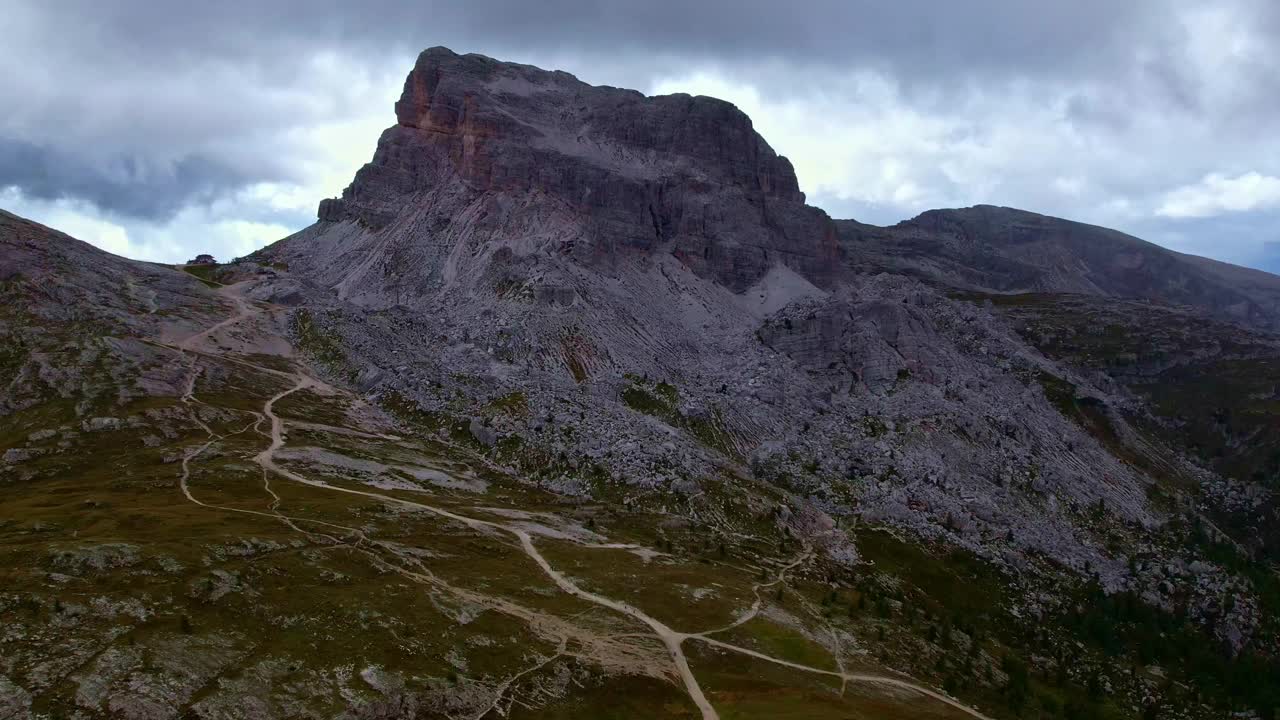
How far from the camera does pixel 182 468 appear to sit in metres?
116

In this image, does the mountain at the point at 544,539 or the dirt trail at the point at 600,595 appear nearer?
the mountain at the point at 544,539

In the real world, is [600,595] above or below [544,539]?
below

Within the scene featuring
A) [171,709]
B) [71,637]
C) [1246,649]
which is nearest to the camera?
[171,709]

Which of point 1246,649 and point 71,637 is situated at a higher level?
point 71,637

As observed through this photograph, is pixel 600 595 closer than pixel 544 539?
Yes

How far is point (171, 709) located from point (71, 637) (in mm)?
11127

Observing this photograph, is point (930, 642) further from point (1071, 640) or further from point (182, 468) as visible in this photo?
point (182, 468)

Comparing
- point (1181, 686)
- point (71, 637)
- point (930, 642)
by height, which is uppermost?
point (71, 637)

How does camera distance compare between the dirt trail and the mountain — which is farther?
the dirt trail

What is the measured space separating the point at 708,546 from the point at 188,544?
72058 mm

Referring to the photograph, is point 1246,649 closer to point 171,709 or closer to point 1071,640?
point 1071,640

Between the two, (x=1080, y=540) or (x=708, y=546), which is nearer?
(x=708, y=546)

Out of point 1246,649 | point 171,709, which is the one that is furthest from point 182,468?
point 1246,649

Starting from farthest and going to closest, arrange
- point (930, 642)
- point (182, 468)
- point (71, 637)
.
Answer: point (182, 468)
point (930, 642)
point (71, 637)
